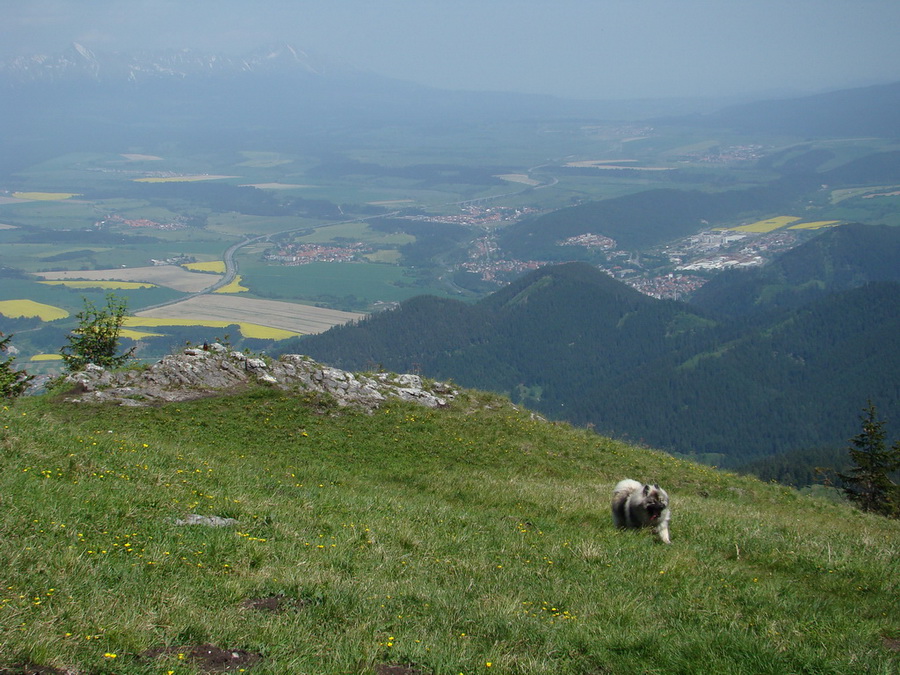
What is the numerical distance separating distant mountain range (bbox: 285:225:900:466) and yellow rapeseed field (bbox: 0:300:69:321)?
47.3m

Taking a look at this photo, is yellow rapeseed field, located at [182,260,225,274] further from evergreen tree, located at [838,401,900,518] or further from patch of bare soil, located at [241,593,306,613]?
patch of bare soil, located at [241,593,306,613]

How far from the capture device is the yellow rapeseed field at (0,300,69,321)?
119000 mm

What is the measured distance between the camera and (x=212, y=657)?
6.49m

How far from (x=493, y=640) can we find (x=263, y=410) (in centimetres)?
1727

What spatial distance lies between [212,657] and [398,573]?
3333 millimetres

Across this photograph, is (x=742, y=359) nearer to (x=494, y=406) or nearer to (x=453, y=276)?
(x=453, y=276)

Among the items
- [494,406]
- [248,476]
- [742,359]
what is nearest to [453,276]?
[742,359]

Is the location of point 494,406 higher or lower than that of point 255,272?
higher

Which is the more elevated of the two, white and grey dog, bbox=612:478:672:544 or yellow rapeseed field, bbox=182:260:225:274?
white and grey dog, bbox=612:478:672:544

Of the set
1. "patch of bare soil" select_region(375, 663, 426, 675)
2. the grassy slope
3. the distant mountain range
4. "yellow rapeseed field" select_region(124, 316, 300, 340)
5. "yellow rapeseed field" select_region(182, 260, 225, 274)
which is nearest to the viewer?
"patch of bare soil" select_region(375, 663, 426, 675)

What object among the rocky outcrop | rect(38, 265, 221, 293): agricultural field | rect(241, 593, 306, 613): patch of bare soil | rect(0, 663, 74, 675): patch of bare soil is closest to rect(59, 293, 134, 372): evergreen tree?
the rocky outcrop

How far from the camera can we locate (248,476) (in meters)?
14.9

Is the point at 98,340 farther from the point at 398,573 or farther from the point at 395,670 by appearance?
the point at 395,670

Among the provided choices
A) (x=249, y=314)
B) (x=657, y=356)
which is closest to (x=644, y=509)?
(x=249, y=314)
